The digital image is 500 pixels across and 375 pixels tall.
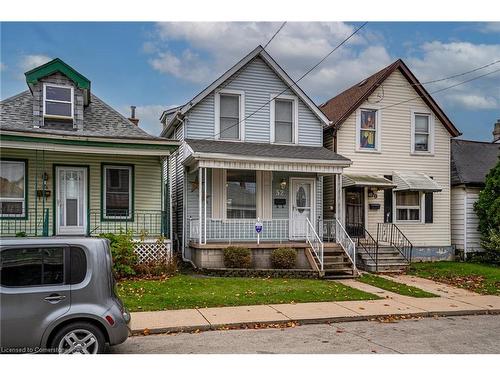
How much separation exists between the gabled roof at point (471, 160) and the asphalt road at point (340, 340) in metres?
11.8

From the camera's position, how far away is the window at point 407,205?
61.6 feet

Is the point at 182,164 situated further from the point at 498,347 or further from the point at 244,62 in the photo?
the point at 498,347

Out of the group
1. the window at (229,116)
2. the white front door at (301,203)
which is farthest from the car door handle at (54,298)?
the white front door at (301,203)

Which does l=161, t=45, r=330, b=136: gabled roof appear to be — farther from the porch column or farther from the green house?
the porch column

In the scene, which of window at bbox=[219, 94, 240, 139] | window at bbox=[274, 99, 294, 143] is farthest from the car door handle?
window at bbox=[274, 99, 294, 143]

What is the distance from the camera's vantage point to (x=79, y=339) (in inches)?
229

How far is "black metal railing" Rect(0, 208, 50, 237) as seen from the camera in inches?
557

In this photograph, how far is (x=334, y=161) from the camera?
15.7 meters

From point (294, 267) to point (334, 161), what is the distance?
372 centimetres

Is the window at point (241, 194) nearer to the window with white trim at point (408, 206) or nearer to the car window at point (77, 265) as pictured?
the window with white trim at point (408, 206)

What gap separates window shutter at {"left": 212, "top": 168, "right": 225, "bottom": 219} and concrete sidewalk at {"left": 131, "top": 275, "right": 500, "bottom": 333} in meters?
6.18

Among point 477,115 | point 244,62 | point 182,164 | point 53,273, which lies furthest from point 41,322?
point 477,115

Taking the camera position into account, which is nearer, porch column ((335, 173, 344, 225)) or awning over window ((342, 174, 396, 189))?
porch column ((335, 173, 344, 225))

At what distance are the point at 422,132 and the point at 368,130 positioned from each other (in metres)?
2.46
